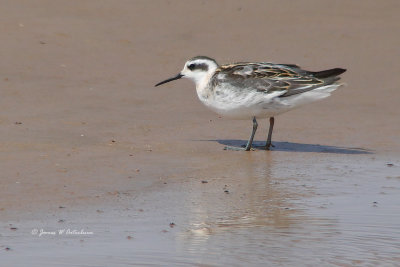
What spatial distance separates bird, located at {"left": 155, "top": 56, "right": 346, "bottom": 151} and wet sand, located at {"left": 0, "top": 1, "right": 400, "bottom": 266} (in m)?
0.48

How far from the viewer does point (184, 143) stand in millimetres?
10219

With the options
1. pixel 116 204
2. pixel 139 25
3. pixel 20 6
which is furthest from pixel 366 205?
pixel 20 6

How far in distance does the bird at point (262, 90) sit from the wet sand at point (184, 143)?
1.57ft

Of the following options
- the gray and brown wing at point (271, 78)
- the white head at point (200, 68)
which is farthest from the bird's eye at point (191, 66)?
the gray and brown wing at point (271, 78)

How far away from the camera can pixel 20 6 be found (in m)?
14.5

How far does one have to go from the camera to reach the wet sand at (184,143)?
21.5 feet

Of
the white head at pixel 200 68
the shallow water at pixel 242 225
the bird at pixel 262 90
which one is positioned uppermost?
the white head at pixel 200 68

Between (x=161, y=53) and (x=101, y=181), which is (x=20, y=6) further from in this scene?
(x=101, y=181)

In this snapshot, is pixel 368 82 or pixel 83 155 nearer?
pixel 83 155

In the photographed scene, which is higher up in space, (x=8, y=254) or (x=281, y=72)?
(x=281, y=72)

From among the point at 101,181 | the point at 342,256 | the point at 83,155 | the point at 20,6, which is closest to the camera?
the point at 342,256

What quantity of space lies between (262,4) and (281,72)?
528cm

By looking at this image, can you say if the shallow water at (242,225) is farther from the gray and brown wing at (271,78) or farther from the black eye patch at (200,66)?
the black eye patch at (200,66)

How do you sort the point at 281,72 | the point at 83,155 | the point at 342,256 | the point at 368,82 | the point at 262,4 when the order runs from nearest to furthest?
1. the point at 342,256
2. the point at 83,155
3. the point at 281,72
4. the point at 368,82
5. the point at 262,4
